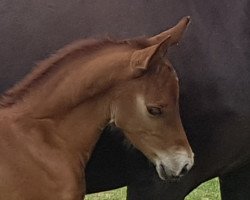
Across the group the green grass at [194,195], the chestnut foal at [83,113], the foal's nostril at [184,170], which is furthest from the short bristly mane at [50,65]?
the green grass at [194,195]

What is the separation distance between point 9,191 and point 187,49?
1096 mm

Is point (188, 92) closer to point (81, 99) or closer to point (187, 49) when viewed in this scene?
point (187, 49)

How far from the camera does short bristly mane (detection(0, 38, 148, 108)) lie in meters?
4.96

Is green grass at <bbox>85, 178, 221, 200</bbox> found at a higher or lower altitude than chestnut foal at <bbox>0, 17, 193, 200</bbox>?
lower

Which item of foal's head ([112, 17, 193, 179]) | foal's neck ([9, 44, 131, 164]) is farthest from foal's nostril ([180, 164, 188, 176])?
foal's neck ([9, 44, 131, 164])

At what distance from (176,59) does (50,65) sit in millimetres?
646

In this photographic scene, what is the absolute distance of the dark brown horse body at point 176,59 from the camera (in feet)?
17.7

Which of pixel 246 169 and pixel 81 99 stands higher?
Result: pixel 81 99

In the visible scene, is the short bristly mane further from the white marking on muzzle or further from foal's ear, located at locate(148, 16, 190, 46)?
the white marking on muzzle

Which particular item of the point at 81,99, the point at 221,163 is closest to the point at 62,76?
the point at 81,99

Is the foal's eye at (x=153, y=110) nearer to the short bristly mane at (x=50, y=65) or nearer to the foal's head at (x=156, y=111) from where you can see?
the foal's head at (x=156, y=111)

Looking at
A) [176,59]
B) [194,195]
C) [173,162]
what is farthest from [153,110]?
[194,195]

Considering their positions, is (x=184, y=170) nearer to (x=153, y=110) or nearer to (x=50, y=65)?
(x=153, y=110)

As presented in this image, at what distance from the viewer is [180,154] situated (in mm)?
4930
